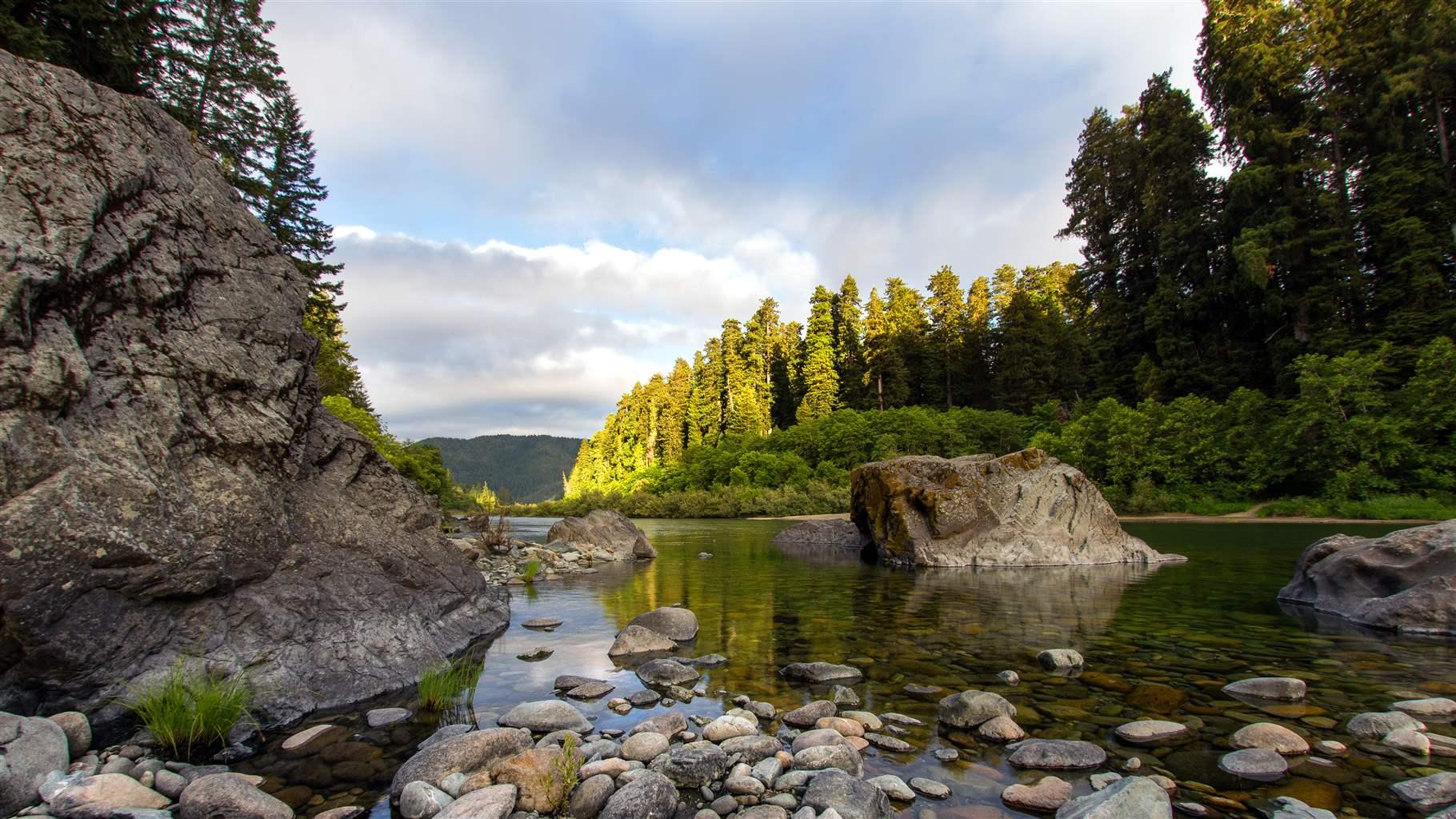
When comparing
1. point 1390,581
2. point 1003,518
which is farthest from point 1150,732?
point 1003,518

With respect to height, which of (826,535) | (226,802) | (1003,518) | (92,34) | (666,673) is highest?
(92,34)

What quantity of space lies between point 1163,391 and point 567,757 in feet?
162

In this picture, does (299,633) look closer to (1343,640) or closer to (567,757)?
(567,757)

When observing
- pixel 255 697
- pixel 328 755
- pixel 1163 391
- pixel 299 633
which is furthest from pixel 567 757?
pixel 1163 391

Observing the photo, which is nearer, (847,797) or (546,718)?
(847,797)

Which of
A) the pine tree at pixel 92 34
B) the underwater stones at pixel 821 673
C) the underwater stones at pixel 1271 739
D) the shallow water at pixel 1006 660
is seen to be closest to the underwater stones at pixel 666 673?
the shallow water at pixel 1006 660

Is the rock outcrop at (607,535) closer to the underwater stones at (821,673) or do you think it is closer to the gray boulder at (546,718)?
the underwater stones at (821,673)

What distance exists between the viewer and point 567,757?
4.53m

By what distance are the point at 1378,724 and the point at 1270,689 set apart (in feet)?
3.73

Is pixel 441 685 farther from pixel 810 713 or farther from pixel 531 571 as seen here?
A: pixel 531 571

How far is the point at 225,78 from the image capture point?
28.4 m

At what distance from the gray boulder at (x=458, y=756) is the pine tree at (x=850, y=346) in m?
65.8

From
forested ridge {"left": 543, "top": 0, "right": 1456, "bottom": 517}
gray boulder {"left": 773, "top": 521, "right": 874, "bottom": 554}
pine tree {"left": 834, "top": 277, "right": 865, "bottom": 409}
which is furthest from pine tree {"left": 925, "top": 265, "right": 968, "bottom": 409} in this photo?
gray boulder {"left": 773, "top": 521, "right": 874, "bottom": 554}

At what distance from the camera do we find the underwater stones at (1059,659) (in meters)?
7.65
